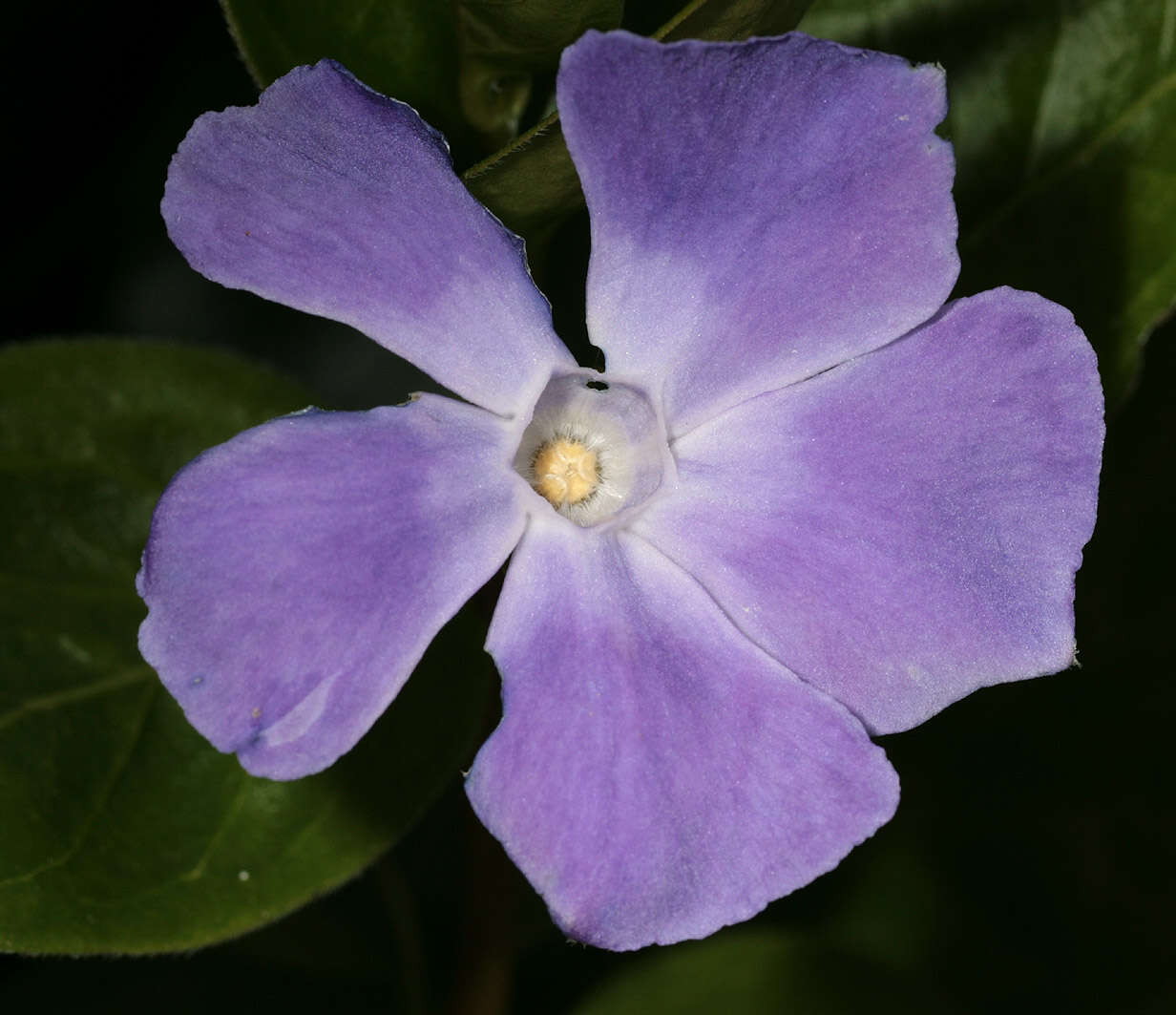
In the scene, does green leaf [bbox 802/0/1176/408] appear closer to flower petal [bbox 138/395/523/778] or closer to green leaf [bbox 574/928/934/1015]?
flower petal [bbox 138/395/523/778]

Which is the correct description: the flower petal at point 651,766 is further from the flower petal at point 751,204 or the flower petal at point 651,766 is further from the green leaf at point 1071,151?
the green leaf at point 1071,151

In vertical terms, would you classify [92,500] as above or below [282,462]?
below

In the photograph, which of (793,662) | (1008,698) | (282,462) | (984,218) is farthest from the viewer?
(1008,698)

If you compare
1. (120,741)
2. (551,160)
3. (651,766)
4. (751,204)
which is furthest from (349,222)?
(120,741)

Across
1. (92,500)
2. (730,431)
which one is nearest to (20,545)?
(92,500)

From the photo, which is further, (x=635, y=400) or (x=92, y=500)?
(x=92, y=500)

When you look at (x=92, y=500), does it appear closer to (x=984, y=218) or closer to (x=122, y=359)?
(x=122, y=359)
